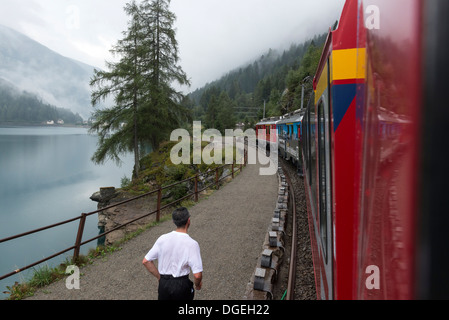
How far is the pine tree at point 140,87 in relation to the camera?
18703 millimetres

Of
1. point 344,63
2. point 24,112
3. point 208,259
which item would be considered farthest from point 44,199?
point 24,112

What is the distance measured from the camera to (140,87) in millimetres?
18766

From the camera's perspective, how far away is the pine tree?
18.7 meters

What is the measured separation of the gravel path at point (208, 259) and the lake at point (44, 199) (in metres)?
7.77

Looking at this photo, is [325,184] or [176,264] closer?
[325,184]

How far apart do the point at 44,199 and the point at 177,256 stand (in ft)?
121

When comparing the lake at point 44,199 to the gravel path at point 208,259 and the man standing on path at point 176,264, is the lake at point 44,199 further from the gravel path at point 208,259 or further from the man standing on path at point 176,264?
the man standing on path at point 176,264

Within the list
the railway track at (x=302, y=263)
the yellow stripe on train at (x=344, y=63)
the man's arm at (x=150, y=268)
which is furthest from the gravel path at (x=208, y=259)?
the yellow stripe on train at (x=344, y=63)

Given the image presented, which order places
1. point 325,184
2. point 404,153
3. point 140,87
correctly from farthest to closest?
point 140,87, point 325,184, point 404,153

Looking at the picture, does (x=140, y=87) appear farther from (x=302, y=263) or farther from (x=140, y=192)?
(x=302, y=263)

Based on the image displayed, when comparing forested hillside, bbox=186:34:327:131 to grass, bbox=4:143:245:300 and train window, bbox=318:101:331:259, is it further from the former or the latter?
train window, bbox=318:101:331:259
